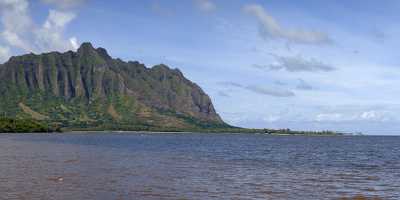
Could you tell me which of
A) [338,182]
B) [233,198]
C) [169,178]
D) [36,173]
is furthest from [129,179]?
[338,182]

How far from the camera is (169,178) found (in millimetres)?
52719

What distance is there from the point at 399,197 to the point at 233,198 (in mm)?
14235

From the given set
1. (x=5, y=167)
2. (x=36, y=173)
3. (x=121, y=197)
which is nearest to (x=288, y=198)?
(x=121, y=197)

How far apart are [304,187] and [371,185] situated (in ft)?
26.7

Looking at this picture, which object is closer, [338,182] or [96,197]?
[96,197]

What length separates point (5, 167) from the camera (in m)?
59.8

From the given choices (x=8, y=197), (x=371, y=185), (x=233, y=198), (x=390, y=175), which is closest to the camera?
(x=8, y=197)

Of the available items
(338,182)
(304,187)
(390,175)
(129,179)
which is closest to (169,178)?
(129,179)

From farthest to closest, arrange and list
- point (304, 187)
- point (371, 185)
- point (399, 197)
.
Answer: point (371, 185) < point (304, 187) < point (399, 197)

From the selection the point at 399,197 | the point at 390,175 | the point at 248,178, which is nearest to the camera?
the point at 399,197

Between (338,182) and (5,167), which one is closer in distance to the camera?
(338,182)

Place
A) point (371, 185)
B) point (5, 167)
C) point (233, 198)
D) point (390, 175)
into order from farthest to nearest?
point (390, 175) → point (5, 167) → point (371, 185) → point (233, 198)

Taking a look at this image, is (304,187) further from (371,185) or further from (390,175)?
(390,175)

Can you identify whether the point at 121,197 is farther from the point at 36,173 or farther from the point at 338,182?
the point at 338,182
